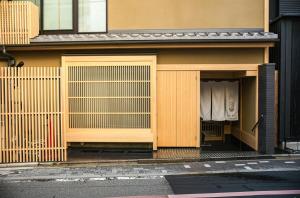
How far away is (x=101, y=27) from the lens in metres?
15.1

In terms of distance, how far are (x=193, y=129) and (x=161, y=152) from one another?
4.57ft

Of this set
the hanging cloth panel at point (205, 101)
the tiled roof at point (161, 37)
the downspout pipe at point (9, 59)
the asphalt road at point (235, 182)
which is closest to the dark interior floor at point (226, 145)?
the hanging cloth panel at point (205, 101)

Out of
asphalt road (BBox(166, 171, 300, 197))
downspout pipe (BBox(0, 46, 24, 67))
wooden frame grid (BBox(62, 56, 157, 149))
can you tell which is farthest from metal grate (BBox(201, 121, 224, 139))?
downspout pipe (BBox(0, 46, 24, 67))

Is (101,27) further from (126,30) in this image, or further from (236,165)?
(236,165)

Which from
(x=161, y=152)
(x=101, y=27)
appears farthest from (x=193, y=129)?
(x=101, y=27)

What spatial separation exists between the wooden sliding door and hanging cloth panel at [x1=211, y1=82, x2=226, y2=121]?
1.77 metres

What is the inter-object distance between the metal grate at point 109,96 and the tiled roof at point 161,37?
93cm

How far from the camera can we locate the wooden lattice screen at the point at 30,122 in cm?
1295

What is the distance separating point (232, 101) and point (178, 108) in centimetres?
278

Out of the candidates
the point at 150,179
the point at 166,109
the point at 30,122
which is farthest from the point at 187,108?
the point at 30,122

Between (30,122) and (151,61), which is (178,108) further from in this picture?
(30,122)

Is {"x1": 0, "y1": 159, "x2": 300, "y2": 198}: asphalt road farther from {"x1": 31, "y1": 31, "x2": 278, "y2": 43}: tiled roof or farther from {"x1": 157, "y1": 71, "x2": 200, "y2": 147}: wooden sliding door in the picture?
{"x1": 31, "y1": 31, "x2": 278, "y2": 43}: tiled roof

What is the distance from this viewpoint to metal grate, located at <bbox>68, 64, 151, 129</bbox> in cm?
1432

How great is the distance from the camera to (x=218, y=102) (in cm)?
1606
